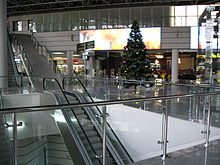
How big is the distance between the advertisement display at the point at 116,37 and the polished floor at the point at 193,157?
1919 centimetres

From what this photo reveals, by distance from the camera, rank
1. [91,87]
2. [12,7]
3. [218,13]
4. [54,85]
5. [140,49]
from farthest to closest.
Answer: [12,7]
[140,49]
[91,87]
[54,85]
[218,13]

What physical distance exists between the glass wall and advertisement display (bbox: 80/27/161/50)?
725 millimetres

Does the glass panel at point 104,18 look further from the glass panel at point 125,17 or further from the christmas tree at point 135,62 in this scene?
the christmas tree at point 135,62

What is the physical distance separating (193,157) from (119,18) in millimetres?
22164

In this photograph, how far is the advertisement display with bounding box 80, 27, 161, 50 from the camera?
2253 cm

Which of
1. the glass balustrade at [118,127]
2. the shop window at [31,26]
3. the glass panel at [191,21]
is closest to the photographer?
the glass balustrade at [118,127]

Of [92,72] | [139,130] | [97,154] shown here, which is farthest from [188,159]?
[92,72]

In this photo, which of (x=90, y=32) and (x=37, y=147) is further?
(x=90, y=32)

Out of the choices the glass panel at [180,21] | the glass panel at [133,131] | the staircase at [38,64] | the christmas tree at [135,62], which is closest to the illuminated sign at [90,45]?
the christmas tree at [135,62]

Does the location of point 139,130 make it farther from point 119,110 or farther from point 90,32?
point 90,32

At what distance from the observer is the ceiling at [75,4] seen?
83.4ft

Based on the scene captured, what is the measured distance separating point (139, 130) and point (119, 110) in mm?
695

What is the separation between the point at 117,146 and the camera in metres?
4.59

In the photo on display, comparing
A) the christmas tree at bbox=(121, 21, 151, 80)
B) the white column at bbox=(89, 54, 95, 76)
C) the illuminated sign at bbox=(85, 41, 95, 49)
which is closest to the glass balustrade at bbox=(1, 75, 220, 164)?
the christmas tree at bbox=(121, 21, 151, 80)
